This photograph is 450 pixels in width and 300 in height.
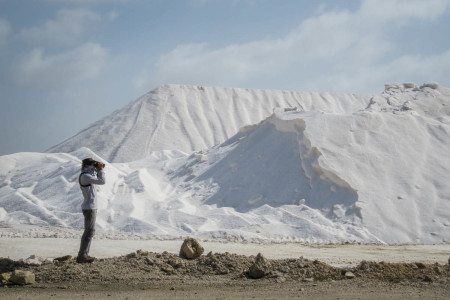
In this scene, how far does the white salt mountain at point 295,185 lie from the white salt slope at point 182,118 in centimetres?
1117

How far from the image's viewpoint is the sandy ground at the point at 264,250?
7992 millimetres

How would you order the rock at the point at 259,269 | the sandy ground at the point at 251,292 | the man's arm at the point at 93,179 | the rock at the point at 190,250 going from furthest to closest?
the rock at the point at 190,250 < the man's arm at the point at 93,179 < the rock at the point at 259,269 < the sandy ground at the point at 251,292

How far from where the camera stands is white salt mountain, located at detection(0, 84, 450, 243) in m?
11.9

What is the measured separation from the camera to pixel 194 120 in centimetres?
3369

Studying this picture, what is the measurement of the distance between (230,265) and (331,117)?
9773 mm

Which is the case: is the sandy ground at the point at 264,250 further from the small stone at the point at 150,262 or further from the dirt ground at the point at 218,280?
the small stone at the point at 150,262

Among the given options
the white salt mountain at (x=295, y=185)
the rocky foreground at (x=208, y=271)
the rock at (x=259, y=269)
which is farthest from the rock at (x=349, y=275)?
the white salt mountain at (x=295, y=185)

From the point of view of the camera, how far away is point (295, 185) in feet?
44.7

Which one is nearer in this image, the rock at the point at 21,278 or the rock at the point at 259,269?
the rock at the point at 21,278

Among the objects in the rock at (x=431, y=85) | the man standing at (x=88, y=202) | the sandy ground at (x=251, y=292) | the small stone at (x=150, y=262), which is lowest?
the sandy ground at (x=251, y=292)

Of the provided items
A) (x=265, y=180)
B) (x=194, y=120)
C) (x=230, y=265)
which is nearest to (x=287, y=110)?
(x=265, y=180)

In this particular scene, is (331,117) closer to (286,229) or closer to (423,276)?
(286,229)

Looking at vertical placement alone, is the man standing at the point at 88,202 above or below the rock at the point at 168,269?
above

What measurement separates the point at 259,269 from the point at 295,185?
8099 mm
